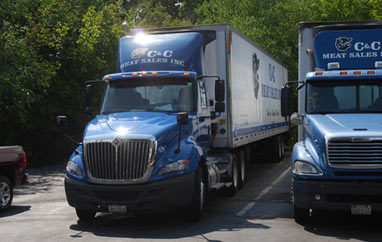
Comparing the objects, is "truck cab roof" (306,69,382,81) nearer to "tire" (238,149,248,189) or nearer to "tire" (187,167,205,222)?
"tire" (187,167,205,222)

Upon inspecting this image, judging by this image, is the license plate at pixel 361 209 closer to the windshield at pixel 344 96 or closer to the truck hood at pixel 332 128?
the truck hood at pixel 332 128

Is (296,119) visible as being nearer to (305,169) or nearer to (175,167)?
(305,169)

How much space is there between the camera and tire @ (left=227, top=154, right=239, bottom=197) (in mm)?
13009

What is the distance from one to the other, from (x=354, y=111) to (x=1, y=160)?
682cm

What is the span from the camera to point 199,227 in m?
9.35

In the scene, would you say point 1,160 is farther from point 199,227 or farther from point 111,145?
point 199,227

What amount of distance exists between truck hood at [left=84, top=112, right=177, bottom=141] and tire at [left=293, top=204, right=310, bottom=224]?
2.43 metres

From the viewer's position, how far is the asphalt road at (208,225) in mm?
8586

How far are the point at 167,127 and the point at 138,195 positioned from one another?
1292mm

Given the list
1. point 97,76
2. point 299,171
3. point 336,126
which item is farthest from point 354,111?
point 97,76

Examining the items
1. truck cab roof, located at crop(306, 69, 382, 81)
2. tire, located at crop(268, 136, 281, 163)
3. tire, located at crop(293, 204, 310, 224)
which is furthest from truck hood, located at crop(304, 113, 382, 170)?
tire, located at crop(268, 136, 281, 163)

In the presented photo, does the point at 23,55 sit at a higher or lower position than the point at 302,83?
higher

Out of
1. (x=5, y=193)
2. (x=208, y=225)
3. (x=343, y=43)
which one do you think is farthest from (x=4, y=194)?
(x=343, y=43)

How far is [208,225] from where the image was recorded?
9.48 meters
